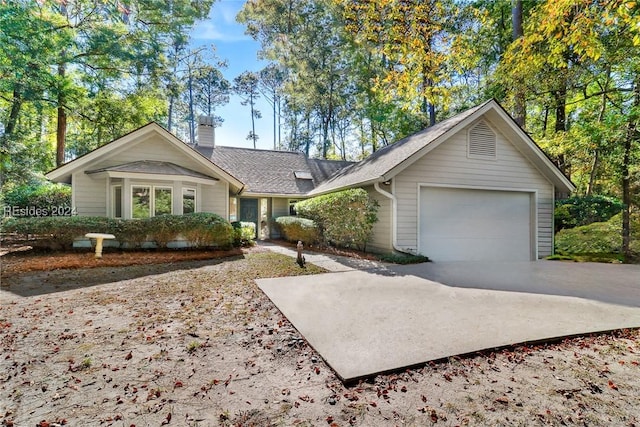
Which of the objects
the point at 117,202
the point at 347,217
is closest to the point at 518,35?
the point at 347,217

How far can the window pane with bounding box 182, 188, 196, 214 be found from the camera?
35.1ft

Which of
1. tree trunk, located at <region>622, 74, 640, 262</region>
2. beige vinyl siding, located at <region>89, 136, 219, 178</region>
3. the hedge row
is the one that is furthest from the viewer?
beige vinyl siding, located at <region>89, 136, 219, 178</region>

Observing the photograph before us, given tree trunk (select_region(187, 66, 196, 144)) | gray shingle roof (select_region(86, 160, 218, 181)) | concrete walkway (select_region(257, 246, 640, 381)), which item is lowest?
concrete walkway (select_region(257, 246, 640, 381))

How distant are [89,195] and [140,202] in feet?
6.18

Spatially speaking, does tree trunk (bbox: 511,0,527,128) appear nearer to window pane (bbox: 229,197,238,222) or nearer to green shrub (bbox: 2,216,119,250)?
window pane (bbox: 229,197,238,222)

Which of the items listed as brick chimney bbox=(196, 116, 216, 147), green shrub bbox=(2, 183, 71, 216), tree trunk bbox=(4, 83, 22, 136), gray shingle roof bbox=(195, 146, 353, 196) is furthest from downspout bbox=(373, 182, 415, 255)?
tree trunk bbox=(4, 83, 22, 136)

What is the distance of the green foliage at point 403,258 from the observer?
27.1 feet

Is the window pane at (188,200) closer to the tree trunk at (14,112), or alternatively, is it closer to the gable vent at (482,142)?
the tree trunk at (14,112)

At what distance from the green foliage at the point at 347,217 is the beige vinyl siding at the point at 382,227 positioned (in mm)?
189

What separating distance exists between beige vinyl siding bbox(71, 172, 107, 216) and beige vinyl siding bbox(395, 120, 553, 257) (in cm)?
1027

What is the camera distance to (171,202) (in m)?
10.4

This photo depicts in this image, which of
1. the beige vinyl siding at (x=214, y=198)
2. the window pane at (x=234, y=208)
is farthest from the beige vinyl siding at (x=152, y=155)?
the window pane at (x=234, y=208)

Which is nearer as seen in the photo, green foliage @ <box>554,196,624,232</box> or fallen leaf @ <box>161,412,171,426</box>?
fallen leaf @ <box>161,412,171,426</box>

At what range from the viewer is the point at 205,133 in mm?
17000
